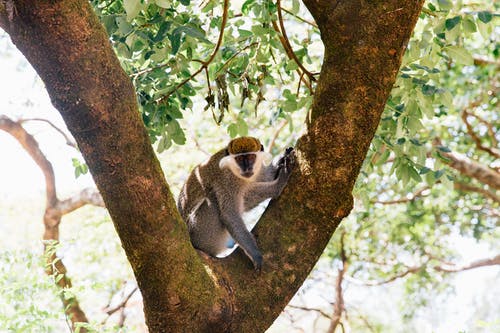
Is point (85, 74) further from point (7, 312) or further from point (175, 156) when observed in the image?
point (175, 156)

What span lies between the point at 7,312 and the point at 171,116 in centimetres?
250

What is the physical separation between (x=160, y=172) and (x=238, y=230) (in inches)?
37.3

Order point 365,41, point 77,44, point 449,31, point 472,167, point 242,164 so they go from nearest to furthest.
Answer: point 77,44 < point 365,41 < point 449,31 < point 242,164 < point 472,167

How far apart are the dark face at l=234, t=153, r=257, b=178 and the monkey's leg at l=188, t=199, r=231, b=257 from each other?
0.91 feet

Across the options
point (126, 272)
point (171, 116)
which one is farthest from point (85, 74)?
point (126, 272)

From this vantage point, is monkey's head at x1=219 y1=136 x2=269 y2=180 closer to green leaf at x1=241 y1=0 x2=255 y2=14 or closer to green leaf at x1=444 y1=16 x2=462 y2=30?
green leaf at x1=241 y1=0 x2=255 y2=14

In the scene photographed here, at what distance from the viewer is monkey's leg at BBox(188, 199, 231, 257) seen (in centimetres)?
370

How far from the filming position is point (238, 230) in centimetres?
327

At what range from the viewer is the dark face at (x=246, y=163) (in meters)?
3.61

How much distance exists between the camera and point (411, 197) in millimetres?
8414

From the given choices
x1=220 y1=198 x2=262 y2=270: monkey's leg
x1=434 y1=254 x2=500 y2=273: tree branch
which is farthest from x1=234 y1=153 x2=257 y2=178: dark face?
x1=434 y1=254 x2=500 y2=273: tree branch

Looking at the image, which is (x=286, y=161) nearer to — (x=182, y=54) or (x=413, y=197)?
(x=182, y=54)

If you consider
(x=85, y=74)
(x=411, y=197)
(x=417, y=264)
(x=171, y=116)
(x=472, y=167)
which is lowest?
(x=417, y=264)

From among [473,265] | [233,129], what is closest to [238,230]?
[233,129]
